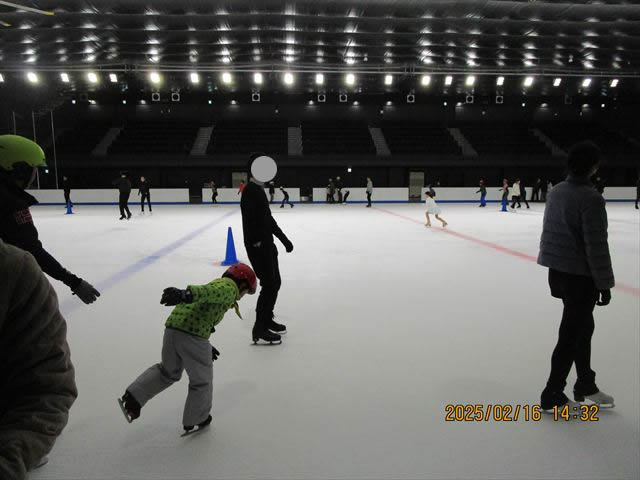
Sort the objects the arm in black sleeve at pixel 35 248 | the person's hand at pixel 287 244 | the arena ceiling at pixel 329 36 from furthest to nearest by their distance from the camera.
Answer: the arena ceiling at pixel 329 36
the person's hand at pixel 287 244
the arm in black sleeve at pixel 35 248

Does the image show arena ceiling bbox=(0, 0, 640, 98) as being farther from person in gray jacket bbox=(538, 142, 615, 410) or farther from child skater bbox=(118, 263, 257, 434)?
child skater bbox=(118, 263, 257, 434)

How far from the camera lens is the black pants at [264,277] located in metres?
3.56

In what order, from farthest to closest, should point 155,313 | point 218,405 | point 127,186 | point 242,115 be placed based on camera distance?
point 242,115, point 127,186, point 155,313, point 218,405

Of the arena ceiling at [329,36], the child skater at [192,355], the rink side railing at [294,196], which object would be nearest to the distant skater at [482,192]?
the rink side railing at [294,196]

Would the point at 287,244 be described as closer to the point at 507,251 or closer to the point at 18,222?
the point at 18,222

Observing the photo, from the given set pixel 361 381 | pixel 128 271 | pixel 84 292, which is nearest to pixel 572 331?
pixel 361 381

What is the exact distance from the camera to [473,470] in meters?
1.99

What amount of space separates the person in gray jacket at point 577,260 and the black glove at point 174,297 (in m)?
1.94

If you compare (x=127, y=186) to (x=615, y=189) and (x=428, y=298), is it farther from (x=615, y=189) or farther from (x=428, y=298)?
(x=615, y=189)

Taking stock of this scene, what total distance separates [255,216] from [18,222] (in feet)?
5.37

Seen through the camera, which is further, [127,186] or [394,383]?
[127,186]

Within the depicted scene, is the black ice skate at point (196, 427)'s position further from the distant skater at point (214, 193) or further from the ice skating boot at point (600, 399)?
the distant skater at point (214, 193)

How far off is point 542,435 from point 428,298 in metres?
2.72

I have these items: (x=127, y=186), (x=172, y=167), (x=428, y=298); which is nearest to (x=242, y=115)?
(x=172, y=167)
